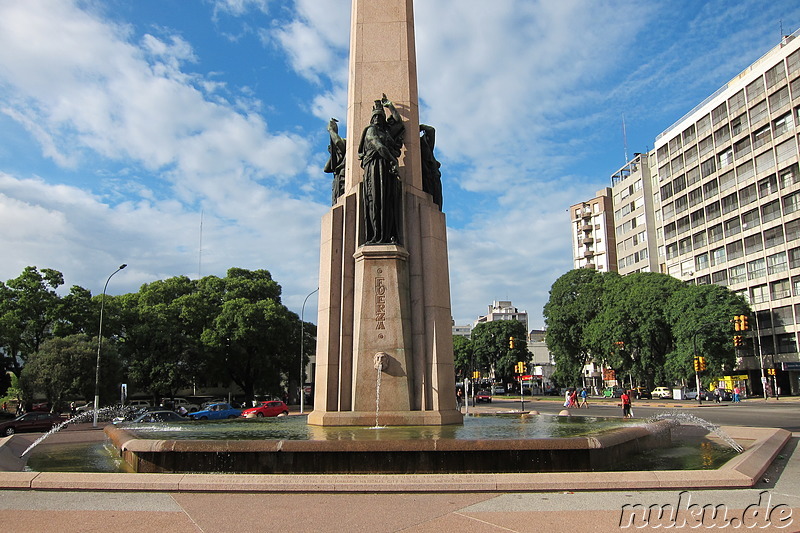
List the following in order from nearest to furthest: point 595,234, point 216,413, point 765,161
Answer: point 216,413
point 765,161
point 595,234

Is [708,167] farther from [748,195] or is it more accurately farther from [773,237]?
[773,237]

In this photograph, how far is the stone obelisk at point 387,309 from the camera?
14.1 metres

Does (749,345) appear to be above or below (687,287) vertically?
below

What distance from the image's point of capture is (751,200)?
215 ft

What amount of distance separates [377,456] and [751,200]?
68.9 meters

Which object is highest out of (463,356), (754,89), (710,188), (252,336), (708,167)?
(754,89)

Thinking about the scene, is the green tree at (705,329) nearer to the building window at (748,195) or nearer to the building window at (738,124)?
the building window at (748,195)

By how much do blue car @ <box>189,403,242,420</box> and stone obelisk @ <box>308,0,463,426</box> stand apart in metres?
25.2

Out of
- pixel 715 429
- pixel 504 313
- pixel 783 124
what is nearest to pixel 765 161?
pixel 783 124

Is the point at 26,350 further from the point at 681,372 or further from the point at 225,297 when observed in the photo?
the point at 681,372

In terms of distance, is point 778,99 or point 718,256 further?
point 718,256

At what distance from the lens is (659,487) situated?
8.30 m

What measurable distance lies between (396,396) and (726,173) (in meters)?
68.5

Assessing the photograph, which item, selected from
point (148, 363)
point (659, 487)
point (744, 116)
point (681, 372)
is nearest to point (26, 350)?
point (148, 363)
